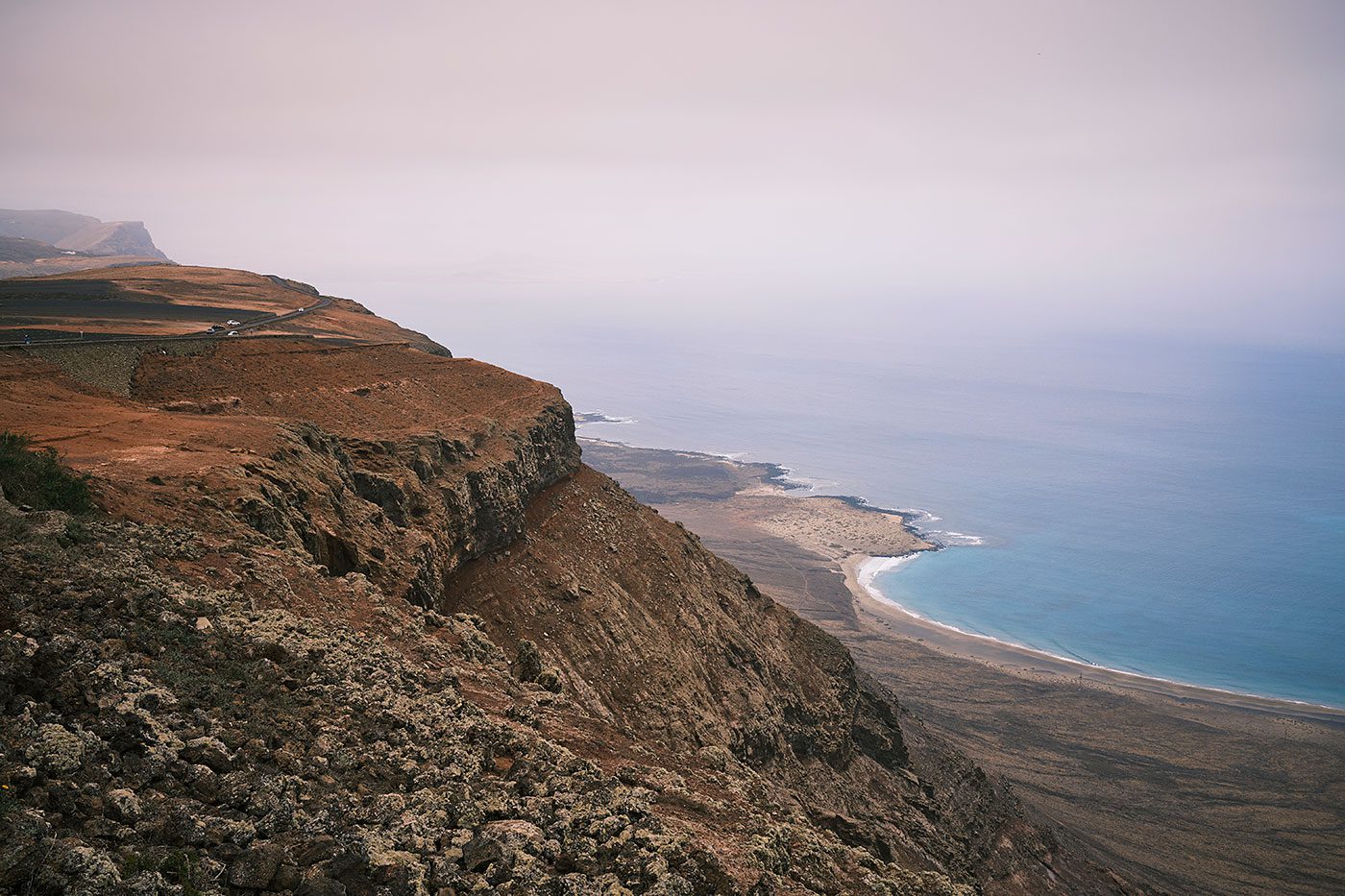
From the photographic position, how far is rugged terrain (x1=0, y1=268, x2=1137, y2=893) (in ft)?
29.7

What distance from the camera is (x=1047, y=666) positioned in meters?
75.6

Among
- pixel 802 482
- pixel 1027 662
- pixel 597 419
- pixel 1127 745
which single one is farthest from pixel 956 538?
pixel 597 419

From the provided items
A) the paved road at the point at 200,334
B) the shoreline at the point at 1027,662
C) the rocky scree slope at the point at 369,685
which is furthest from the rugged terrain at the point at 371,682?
the shoreline at the point at 1027,662

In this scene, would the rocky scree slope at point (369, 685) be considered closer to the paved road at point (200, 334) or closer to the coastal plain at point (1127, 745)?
the paved road at point (200, 334)

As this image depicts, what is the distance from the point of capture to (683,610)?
3381cm

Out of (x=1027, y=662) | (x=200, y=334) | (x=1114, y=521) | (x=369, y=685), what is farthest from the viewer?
(x=1114, y=521)

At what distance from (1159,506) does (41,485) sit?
145076mm

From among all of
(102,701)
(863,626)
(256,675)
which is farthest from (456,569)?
(863,626)

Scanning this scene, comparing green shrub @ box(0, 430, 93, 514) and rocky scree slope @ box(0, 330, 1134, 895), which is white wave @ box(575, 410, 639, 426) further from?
green shrub @ box(0, 430, 93, 514)

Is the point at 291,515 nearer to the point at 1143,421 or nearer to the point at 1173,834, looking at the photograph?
the point at 1173,834

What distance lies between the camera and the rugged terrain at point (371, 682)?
9039mm

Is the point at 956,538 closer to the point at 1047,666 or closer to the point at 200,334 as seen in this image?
the point at 1047,666

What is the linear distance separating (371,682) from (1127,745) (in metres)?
61.0

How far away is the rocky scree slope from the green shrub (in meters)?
0.59
